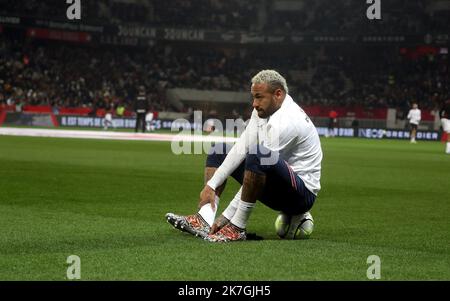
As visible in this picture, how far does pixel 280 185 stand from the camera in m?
6.87

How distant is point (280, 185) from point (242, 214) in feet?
Result: 1.44

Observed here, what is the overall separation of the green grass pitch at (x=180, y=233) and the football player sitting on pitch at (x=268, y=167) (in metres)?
0.27

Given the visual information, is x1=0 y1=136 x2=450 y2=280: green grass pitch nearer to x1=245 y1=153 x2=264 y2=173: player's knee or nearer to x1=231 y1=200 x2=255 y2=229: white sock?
x1=231 y1=200 x2=255 y2=229: white sock

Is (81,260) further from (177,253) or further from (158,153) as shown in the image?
(158,153)

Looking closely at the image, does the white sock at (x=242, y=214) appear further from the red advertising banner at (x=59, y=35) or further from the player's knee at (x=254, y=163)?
the red advertising banner at (x=59, y=35)

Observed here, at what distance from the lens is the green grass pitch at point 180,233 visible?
5.50 meters

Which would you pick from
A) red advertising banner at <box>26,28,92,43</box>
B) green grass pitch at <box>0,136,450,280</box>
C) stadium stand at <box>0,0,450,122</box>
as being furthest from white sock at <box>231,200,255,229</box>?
red advertising banner at <box>26,28,92,43</box>

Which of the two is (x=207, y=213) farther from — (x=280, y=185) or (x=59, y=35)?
(x=59, y=35)

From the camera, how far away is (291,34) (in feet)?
199

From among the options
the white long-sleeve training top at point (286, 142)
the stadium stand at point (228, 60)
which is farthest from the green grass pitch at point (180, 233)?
the stadium stand at point (228, 60)

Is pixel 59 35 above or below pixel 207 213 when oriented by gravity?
above

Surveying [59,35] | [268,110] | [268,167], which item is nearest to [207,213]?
[268,167]

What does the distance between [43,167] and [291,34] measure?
1835 inches
